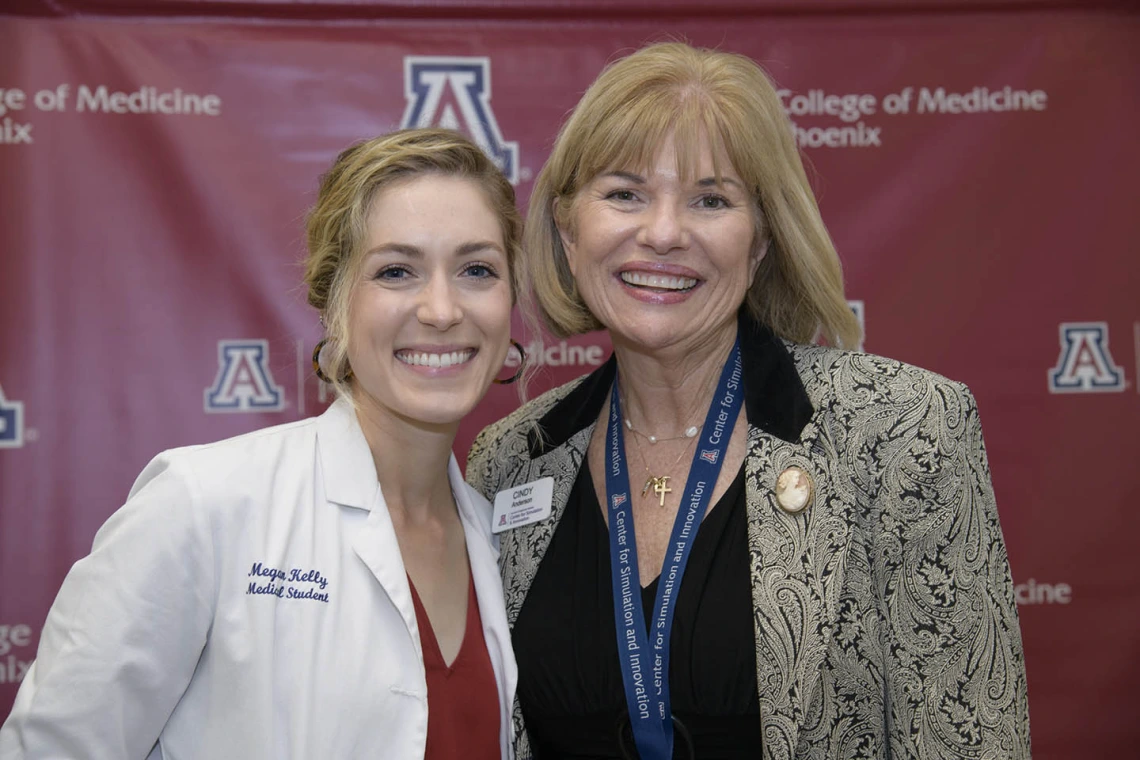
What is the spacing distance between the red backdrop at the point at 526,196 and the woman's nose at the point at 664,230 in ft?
4.27

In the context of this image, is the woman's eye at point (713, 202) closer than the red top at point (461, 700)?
No

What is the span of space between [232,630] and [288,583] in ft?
0.39

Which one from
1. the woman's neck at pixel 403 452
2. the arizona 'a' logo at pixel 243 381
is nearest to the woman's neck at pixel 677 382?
the woman's neck at pixel 403 452

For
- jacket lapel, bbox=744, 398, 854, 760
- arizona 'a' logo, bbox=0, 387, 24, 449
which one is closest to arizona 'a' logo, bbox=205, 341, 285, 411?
arizona 'a' logo, bbox=0, 387, 24, 449

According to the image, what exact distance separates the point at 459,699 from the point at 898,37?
2.52m

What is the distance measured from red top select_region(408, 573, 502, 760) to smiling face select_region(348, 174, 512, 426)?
373 mm

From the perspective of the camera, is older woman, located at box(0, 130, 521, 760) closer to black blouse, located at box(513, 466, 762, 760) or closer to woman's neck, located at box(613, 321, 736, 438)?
black blouse, located at box(513, 466, 762, 760)

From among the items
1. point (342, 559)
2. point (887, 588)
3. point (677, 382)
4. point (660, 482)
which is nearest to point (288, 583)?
point (342, 559)

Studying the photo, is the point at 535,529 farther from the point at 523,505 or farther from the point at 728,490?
the point at 728,490

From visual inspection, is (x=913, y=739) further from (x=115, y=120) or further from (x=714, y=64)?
(x=115, y=120)

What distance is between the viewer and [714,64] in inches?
87.4

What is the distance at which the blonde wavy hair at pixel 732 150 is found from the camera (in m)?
2.15

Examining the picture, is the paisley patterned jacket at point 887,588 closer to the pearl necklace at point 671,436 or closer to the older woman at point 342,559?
the pearl necklace at point 671,436

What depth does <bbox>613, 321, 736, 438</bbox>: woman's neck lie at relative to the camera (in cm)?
233
